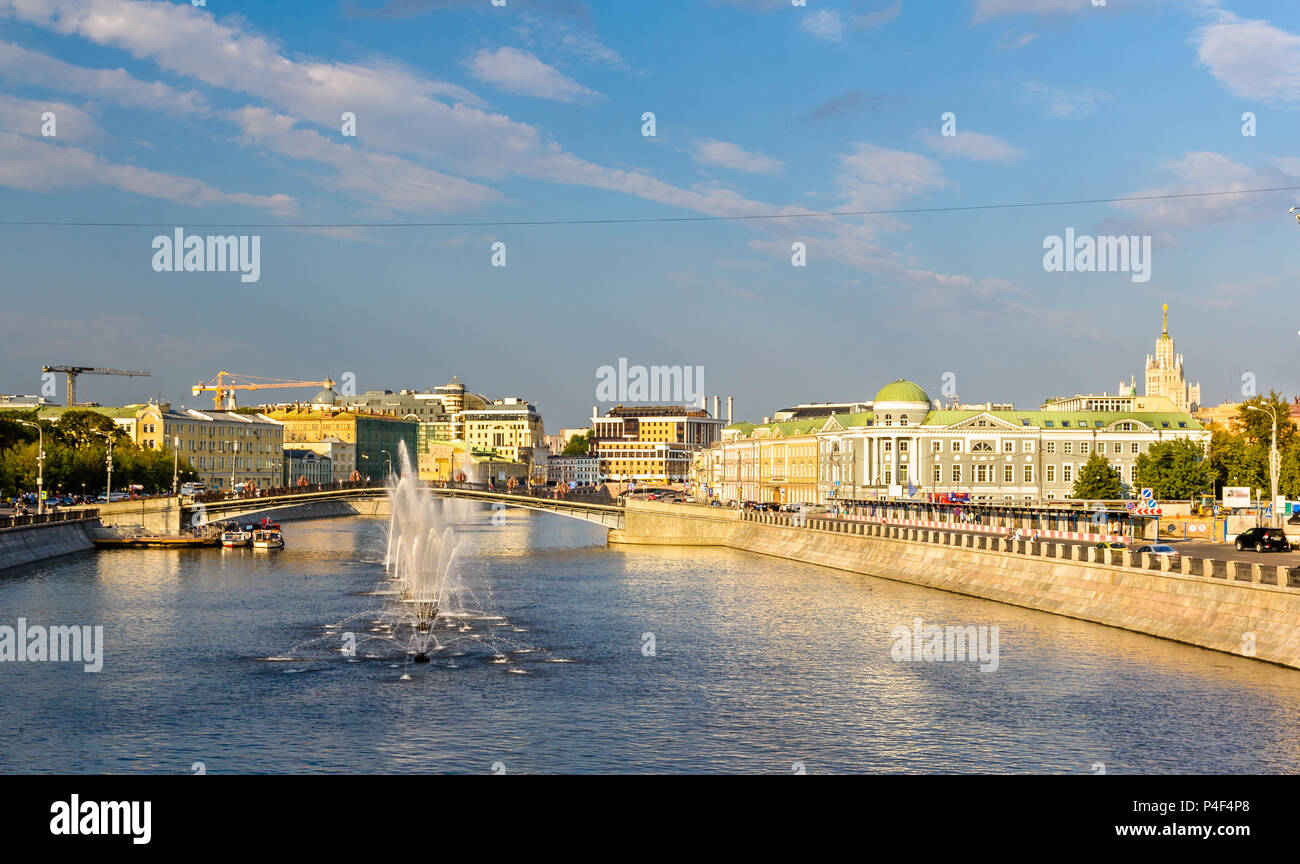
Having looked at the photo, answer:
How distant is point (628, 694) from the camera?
4356 cm

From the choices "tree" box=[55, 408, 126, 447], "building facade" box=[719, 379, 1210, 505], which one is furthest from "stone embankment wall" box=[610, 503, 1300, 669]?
"tree" box=[55, 408, 126, 447]

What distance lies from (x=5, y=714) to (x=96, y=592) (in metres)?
37.0

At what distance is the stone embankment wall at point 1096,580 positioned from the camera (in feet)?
154

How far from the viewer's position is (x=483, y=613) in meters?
66.9

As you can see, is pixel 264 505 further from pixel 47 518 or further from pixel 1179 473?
pixel 1179 473

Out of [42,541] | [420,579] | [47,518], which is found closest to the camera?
[420,579]

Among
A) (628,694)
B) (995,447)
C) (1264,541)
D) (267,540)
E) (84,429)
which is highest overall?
(84,429)

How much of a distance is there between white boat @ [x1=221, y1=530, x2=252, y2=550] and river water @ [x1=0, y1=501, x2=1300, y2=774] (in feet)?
144

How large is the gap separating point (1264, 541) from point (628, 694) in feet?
149

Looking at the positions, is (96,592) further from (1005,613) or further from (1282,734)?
(1282,734)

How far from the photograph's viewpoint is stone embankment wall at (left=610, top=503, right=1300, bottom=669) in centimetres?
4700

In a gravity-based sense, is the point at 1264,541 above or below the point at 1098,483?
below

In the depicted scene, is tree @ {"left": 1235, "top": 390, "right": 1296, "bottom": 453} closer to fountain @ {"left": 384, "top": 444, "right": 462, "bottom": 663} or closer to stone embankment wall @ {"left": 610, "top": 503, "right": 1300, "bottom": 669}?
stone embankment wall @ {"left": 610, "top": 503, "right": 1300, "bottom": 669}

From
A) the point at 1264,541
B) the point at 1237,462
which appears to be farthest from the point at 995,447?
the point at 1264,541
